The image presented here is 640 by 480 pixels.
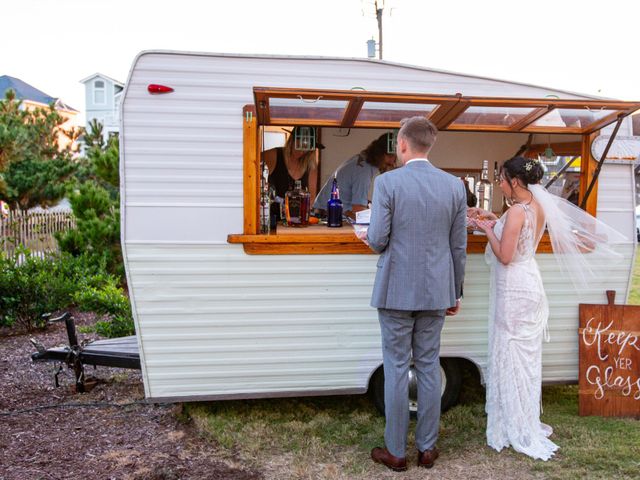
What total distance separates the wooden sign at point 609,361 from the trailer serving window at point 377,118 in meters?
0.58

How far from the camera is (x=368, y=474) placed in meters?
3.48

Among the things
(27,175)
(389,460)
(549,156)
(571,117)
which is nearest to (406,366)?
(389,460)

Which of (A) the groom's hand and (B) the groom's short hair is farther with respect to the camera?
(A) the groom's hand

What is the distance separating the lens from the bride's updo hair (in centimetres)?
368

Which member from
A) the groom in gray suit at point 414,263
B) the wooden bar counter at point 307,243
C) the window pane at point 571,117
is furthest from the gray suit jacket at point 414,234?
the window pane at point 571,117

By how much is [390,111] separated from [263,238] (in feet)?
3.98

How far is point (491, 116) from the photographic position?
14.0ft

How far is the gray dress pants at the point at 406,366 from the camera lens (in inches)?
134

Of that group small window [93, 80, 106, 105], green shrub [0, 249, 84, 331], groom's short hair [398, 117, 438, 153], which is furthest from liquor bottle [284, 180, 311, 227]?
small window [93, 80, 106, 105]

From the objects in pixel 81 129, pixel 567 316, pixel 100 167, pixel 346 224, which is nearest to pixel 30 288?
pixel 100 167

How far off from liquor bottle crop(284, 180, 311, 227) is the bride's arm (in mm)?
1421

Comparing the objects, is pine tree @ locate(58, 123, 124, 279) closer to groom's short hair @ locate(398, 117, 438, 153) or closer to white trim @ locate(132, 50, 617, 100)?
white trim @ locate(132, 50, 617, 100)

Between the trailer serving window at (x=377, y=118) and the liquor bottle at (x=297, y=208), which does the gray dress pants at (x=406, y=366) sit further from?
the liquor bottle at (x=297, y=208)

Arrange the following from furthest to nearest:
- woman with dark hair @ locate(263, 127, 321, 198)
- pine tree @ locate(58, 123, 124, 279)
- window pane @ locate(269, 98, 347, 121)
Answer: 1. pine tree @ locate(58, 123, 124, 279)
2. woman with dark hair @ locate(263, 127, 321, 198)
3. window pane @ locate(269, 98, 347, 121)
